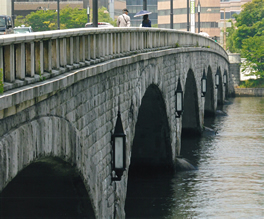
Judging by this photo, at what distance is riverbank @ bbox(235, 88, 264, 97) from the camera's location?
72438mm

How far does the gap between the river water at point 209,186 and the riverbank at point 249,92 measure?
3461 centimetres

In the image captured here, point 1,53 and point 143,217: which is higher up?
point 1,53

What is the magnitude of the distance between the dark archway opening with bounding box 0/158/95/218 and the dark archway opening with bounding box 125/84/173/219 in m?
9.34

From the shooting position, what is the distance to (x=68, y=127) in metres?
11.2

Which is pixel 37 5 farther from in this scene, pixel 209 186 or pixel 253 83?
pixel 209 186

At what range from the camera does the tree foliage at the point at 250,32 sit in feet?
260

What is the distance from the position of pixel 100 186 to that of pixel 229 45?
88.7 m

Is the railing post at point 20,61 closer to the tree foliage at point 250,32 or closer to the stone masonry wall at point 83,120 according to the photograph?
the stone masonry wall at point 83,120

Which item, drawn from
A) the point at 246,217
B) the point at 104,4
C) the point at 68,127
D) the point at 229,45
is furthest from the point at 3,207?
the point at 104,4

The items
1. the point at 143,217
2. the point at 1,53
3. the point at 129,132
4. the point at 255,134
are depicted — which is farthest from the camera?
the point at 255,134

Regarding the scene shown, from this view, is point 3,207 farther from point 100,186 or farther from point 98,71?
point 98,71

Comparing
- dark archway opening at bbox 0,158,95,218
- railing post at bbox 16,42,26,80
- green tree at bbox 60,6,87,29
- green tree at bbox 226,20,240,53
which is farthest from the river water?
green tree at bbox 226,20,240,53

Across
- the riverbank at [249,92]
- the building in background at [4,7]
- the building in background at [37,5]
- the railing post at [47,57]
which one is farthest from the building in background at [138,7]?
the railing post at [47,57]

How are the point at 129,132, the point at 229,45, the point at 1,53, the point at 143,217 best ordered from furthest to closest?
the point at 229,45 → the point at 143,217 → the point at 129,132 → the point at 1,53
